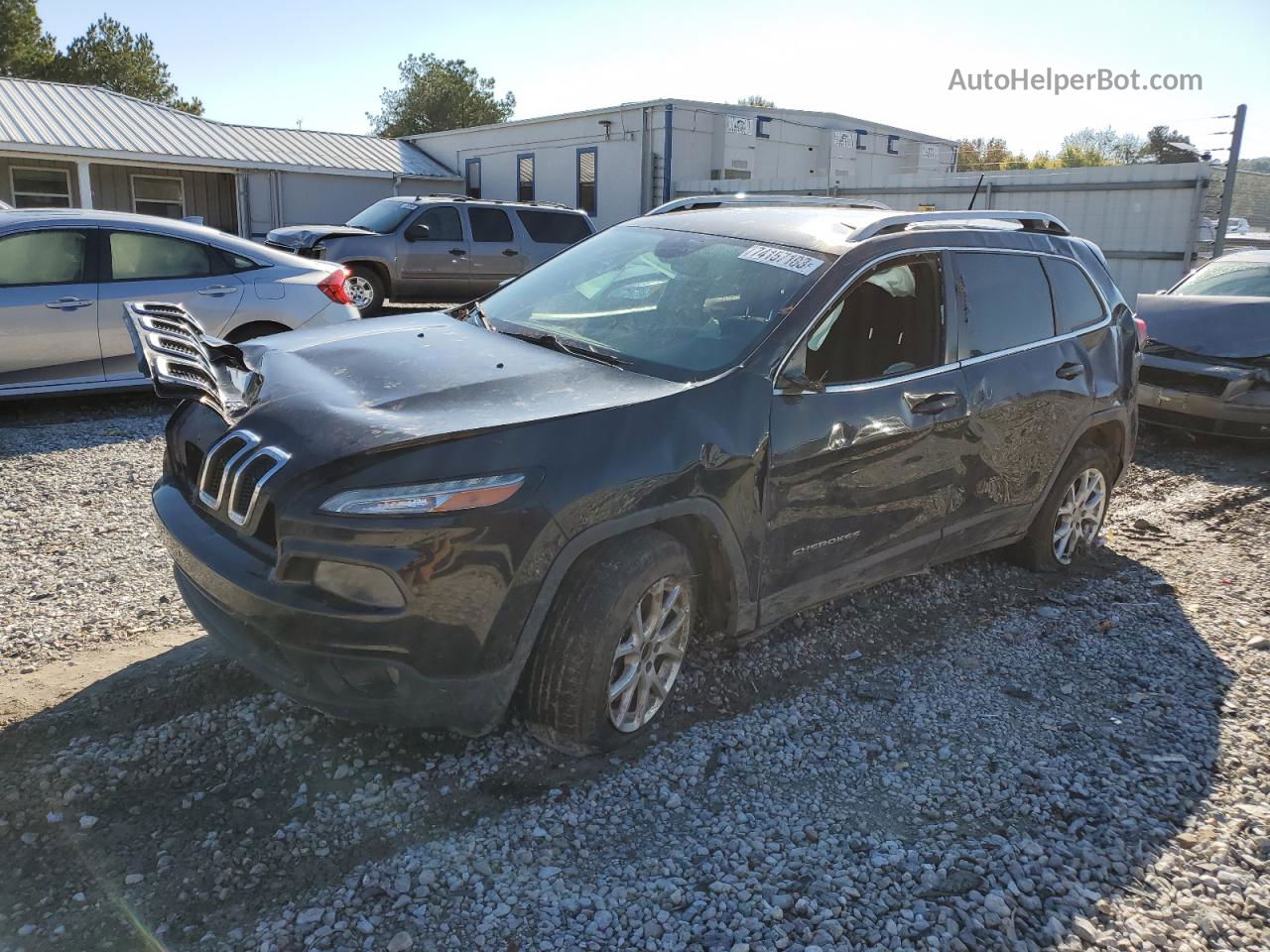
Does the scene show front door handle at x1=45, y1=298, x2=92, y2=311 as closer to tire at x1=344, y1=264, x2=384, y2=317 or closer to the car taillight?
the car taillight

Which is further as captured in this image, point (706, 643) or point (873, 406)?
point (706, 643)

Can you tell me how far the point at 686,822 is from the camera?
3047 millimetres

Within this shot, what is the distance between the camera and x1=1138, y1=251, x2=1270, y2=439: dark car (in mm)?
7949

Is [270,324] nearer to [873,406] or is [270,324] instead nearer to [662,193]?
Answer: [873,406]

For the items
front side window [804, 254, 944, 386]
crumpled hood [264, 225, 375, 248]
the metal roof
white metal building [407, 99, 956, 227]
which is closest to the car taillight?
front side window [804, 254, 944, 386]

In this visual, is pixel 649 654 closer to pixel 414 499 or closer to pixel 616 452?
pixel 616 452

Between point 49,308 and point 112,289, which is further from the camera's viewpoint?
point 112,289

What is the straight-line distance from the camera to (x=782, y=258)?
3.93 meters

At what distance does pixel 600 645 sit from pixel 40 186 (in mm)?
25831

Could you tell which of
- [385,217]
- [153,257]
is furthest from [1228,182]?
[153,257]

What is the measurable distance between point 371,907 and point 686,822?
98cm

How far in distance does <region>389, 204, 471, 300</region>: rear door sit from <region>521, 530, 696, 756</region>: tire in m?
12.6

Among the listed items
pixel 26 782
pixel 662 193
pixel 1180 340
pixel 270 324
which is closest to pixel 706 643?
pixel 26 782

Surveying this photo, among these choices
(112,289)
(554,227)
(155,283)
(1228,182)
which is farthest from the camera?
(554,227)
